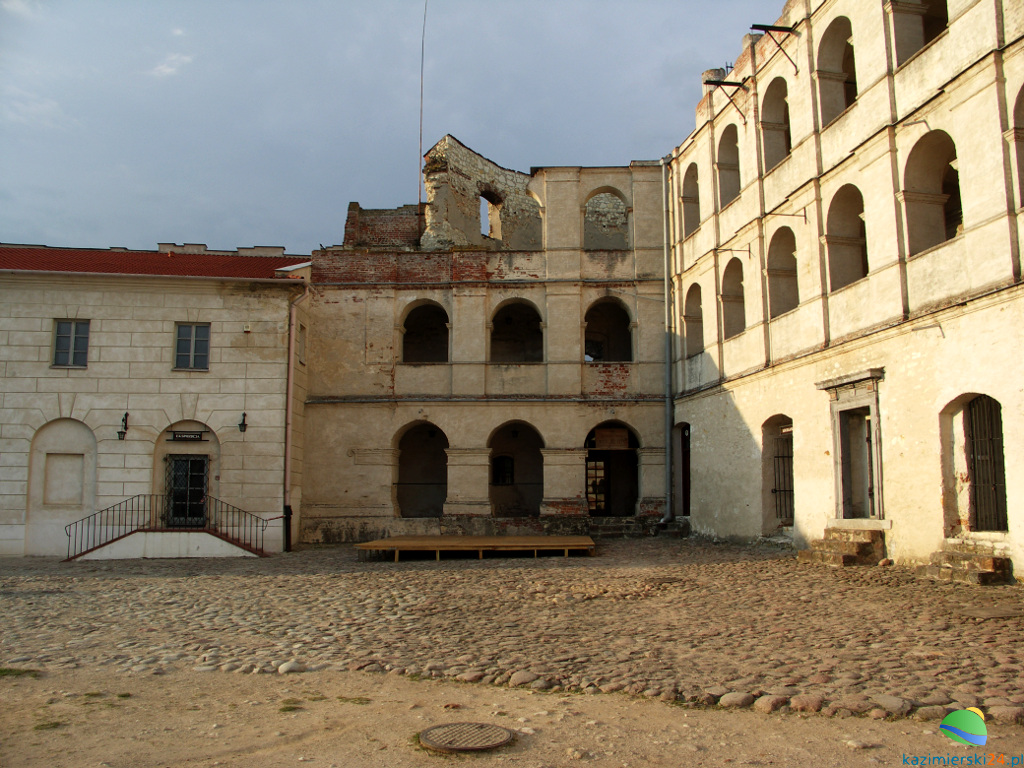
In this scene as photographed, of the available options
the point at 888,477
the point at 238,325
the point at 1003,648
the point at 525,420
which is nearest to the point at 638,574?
the point at 888,477

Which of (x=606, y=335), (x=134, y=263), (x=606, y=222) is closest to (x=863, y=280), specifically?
(x=606, y=335)

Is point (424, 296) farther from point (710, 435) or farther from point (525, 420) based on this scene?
point (710, 435)

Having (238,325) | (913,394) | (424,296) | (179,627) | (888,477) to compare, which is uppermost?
(424,296)

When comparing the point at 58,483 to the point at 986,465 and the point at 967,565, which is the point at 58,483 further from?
the point at 986,465

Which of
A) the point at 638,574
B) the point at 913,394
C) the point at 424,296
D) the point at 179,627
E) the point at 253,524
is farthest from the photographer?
the point at 424,296

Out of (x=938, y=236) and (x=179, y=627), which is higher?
(x=938, y=236)

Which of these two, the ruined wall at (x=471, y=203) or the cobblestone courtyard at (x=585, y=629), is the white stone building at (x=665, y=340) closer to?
the ruined wall at (x=471, y=203)

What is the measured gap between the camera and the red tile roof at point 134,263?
66.7 ft

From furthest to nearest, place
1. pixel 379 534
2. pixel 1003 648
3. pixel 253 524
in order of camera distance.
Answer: pixel 379 534, pixel 253 524, pixel 1003 648

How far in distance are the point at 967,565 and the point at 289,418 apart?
1567cm

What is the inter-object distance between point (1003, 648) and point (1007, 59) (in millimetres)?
8786

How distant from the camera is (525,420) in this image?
75.9ft

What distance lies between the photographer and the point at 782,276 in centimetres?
1797

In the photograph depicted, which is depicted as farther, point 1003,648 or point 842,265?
point 842,265
